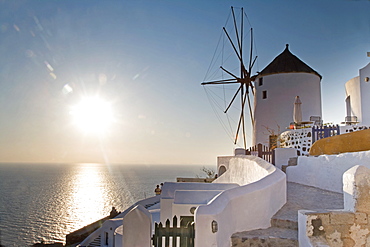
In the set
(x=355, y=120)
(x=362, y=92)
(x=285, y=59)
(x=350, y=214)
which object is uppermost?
(x=285, y=59)

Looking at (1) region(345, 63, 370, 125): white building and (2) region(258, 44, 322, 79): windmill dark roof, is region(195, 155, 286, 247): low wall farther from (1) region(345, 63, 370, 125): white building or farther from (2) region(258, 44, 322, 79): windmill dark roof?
Result: (2) region(258, 44, 322, 79): windmill dark roof

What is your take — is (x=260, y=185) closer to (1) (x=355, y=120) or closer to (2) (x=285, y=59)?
(1) (x=355, y=120)

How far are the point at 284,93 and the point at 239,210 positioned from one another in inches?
618

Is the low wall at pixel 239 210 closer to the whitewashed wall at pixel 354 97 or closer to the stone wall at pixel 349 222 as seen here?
the stone wall at pixel 349 222

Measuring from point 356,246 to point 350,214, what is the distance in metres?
0.39

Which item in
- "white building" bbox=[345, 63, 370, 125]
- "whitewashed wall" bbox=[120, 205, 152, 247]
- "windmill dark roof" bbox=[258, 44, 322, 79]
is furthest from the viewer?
"windmill dark roof" bbox=[258, 44, 322, 79]

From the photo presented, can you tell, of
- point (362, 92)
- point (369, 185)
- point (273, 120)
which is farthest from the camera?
point (273, 120)

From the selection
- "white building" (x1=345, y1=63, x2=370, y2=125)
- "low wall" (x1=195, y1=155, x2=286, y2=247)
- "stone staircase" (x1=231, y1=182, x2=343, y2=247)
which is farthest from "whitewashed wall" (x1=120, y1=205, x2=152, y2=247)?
"white building" (x1=345, y1=63, x2=370, y2=125)

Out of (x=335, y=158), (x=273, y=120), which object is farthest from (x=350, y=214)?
(x=273, y=120)

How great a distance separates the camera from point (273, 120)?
19312 mm

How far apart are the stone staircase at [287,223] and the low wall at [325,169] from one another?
504mm

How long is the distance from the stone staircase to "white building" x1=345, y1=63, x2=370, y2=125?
31.1ft

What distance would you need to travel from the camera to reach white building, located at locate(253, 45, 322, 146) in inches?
744

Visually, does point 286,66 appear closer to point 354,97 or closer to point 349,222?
point 354,97
